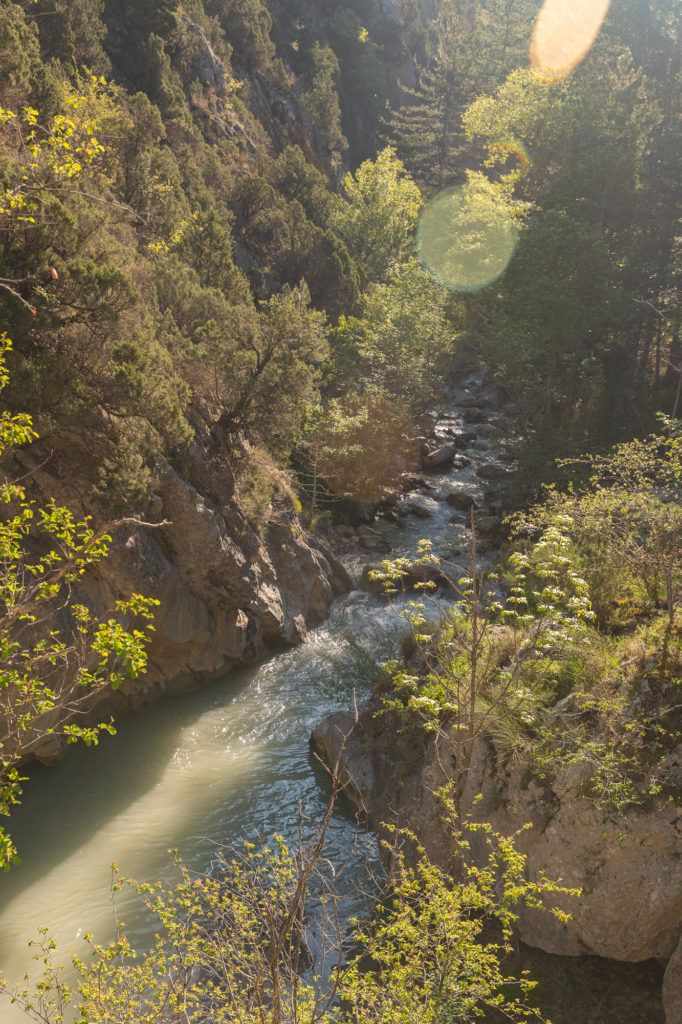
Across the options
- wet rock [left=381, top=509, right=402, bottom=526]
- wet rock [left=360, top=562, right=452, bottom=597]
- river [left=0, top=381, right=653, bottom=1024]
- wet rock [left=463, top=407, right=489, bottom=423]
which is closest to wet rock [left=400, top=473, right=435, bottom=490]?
wet rock [left=381, top=509, right=402, bottom=526]

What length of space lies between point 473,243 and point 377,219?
→ 1260 cm

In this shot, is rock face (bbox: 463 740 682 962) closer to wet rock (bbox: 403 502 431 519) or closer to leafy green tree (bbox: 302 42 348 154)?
wet rock (bbox: 403 502 431 519)

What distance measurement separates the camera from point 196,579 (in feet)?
45.4

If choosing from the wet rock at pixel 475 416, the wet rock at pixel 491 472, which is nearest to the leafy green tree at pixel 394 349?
the wet rock at pixel 491 472

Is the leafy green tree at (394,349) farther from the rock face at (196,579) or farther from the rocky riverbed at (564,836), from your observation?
the rocky riverbed at (564,836)

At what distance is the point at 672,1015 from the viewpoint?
19.2 feet

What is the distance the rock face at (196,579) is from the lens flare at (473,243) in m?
17.6

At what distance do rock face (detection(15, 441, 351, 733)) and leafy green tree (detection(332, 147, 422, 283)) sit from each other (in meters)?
26.2

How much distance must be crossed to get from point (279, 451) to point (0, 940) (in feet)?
38.9

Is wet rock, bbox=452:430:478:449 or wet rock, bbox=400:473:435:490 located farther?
wet rock, bbox=452:430:478:449

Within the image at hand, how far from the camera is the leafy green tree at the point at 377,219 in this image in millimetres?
39125

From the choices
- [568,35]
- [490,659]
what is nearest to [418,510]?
[490,659]

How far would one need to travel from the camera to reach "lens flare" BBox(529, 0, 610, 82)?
100 feet

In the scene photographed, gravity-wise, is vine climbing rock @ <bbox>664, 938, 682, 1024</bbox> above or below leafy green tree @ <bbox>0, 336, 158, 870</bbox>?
below
